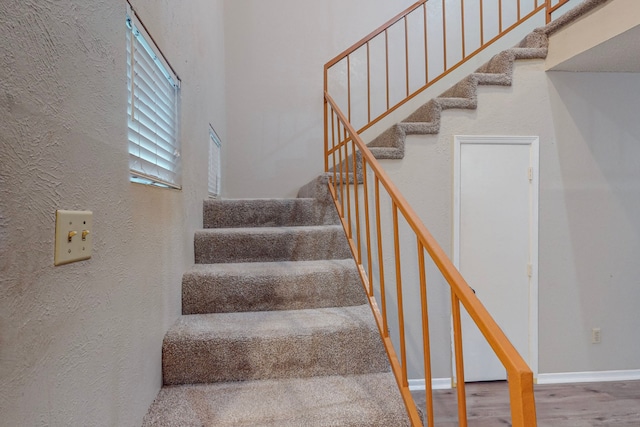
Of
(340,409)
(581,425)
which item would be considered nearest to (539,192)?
(581,425)

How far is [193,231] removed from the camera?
6.22 feet

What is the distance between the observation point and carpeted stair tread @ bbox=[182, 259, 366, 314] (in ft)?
5.36

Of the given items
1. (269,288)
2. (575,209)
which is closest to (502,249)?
(575,209)

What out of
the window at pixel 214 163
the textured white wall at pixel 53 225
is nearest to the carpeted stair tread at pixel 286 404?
the textured white wall at pixel 53 225

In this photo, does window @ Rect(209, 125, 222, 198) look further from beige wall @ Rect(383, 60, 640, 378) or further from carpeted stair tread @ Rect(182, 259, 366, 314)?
beige wall @ Rect(383, 60, 640, 378)

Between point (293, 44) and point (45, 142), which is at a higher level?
point (293, 44)

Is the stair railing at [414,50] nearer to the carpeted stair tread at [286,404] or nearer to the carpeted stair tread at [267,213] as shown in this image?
the carpeted stair tread at [267,213]

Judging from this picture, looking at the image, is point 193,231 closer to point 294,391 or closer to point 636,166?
point 294,391

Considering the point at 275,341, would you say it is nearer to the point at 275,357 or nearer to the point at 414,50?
the point at 275,357

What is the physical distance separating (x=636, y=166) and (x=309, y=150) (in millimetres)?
2686

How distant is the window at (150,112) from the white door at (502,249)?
1.98 meters

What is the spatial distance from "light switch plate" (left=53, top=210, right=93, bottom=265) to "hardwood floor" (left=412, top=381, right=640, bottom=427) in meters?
1.95

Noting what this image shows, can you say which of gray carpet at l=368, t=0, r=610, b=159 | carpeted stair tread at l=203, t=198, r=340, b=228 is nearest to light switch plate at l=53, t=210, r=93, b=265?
carpeted stair tread at l=203, t=198, r=340, b=228

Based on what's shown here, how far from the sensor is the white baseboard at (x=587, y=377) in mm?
2465
